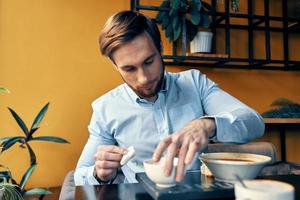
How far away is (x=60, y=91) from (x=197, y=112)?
1064 mm

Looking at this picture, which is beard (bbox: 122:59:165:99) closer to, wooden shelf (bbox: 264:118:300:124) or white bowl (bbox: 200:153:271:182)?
white bowl (bbox: 200:153:271:182)

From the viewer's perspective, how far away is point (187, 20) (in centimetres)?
207

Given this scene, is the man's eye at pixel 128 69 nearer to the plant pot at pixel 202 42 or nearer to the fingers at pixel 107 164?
the fingers at pixel 107 164

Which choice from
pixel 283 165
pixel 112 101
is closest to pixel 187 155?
pixel 112 101

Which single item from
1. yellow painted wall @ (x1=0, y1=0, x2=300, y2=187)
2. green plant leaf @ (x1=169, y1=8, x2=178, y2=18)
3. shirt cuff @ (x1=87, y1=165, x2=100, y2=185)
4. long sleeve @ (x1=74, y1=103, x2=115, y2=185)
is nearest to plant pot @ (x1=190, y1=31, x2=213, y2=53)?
green plant leaf @ (x1=169, y1=8, x2=178, y2=18)

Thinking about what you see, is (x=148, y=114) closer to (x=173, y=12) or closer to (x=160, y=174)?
(x=160, y=174)

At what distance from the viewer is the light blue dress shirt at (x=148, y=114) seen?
1.26 meters

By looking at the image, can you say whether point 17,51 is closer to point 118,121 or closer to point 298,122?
point 118,121

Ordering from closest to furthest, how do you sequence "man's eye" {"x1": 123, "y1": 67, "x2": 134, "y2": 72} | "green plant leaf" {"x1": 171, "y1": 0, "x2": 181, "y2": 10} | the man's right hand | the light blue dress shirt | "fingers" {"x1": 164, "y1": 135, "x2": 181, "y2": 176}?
"fingers" {"x1": 164, "y1": 135, "x2": 181, "y2": 176} < the man's right hand < "man's eye" {"x1": 123, "y1": 67, "x2": 134, "y2": 72} < the light blue dress shirt < "green plant leaf" {"x1": 171, "y1": 0, "x2": 181, "y2": 10}

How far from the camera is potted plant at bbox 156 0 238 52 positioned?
1952mm

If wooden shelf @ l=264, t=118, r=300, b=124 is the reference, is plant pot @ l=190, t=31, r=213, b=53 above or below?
above

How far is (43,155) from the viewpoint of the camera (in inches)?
77.0

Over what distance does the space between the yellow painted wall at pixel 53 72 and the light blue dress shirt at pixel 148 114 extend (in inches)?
26.9

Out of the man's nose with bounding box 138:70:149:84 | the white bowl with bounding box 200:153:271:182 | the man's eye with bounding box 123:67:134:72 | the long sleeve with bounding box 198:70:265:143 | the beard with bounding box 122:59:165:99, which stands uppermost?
the man's eye with bounding box 123:67:134:72
